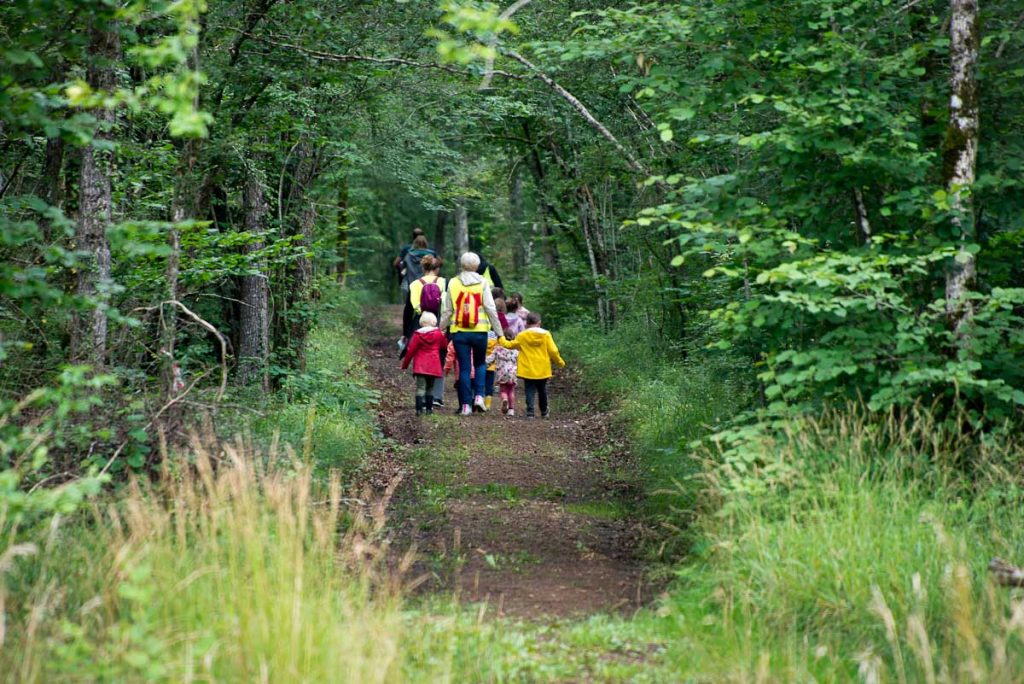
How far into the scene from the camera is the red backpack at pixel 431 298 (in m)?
14.1

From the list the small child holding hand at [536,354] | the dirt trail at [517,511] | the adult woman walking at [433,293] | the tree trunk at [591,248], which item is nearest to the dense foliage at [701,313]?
the dirt trail at [517,511]

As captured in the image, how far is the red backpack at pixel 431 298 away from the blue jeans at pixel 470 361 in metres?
0.78

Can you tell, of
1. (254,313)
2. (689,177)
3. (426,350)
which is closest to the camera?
(689,177)

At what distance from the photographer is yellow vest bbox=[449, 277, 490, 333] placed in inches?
518

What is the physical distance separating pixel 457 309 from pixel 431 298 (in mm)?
927

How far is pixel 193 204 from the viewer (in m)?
8.52

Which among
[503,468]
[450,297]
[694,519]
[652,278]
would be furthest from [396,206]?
[694,519]

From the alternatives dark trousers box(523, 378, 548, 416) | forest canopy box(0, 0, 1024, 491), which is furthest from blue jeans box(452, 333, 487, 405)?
forest canopy box(0, 0, 1024, 491)

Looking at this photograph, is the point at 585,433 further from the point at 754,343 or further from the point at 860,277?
the point at 860,277

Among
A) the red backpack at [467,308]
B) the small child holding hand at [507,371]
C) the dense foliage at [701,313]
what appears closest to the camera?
the dense foliage at [701,313]

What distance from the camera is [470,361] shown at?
13797mm

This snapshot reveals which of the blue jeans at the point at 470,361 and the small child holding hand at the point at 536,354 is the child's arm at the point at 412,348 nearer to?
the blue jeans at the point at 470,361

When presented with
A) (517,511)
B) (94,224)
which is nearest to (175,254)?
(94,224)

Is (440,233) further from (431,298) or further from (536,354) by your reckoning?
(536,354)
